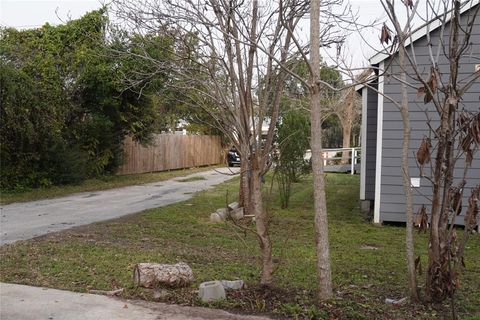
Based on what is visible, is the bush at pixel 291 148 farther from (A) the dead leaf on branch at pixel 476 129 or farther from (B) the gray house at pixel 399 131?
(A) the dead leaf on branch at pixel 476 129

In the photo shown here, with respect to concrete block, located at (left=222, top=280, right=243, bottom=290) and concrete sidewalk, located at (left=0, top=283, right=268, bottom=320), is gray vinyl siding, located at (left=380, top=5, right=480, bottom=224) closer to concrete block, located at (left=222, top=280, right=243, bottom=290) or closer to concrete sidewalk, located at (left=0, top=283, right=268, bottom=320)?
concrete block, located at (left=222, top=280, right=243, bottom=290)

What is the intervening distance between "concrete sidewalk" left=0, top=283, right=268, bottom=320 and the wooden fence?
17927 mm

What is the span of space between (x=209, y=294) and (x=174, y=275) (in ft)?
2.00

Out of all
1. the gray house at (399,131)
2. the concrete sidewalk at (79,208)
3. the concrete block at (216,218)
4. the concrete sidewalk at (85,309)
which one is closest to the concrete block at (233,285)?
the concrete sidewalk at (85,309)

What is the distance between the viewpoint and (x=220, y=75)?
1048 cm

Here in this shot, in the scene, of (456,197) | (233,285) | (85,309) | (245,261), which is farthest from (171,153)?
(456,197)

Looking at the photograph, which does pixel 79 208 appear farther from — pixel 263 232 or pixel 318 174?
pixel 318 174

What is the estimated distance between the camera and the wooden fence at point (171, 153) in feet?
78.9

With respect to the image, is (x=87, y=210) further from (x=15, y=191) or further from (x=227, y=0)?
(x=227, y=0)

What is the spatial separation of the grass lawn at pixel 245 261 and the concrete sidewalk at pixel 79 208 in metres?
0.75

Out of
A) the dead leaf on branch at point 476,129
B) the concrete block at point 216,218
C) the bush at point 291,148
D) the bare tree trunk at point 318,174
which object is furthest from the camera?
the bush at point 291,148

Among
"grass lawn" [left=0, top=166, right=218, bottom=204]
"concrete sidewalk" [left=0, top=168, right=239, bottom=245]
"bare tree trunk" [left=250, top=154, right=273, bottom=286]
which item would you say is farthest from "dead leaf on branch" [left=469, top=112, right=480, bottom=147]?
"grass lawn" [left=0, top=166, right=218, bottom=204]

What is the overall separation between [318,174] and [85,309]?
8.19 ft

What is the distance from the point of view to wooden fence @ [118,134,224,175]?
24062 mm
